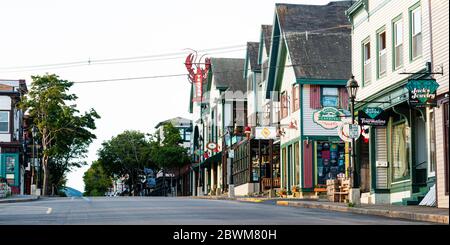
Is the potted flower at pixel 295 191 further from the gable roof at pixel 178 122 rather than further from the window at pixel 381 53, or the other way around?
the gable roof at pixel 178 122

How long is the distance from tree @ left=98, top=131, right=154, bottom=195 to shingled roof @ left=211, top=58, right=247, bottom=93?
2723 centimetres

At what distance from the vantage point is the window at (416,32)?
28.3 metres

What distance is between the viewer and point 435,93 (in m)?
25.5

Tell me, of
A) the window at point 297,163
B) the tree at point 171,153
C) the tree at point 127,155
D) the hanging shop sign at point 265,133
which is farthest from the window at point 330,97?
the tree at point 127,155

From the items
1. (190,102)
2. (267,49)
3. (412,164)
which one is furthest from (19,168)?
(412,164)

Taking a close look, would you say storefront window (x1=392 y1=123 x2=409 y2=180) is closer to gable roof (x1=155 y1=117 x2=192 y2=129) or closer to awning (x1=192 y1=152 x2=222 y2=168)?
awning (x1=192 y1=152 x2=222 y2=168)

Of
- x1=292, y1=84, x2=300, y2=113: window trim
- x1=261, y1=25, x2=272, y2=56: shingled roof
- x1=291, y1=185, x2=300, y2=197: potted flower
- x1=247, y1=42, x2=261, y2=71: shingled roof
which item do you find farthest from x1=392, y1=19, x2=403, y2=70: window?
x1=247, y1=42, x2=261, y2=71: shingled roof

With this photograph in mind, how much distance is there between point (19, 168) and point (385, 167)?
51.4 m

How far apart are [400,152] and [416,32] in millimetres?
4683

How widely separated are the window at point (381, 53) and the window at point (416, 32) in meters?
Answer: 3.14

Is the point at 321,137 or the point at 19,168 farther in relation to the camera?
the point at 19,168

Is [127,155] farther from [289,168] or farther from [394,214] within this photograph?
[394,214]

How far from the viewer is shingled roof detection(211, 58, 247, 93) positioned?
233 feet

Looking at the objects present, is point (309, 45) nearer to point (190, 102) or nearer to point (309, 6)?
point (309, 6)
